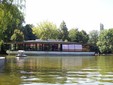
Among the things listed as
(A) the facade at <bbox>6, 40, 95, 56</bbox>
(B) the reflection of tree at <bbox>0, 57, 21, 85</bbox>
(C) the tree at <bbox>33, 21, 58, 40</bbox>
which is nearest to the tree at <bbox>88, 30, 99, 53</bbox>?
(A) the facade at <bbox>6, 40, 95, 56</bbox>

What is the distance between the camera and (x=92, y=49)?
8538 centimetres

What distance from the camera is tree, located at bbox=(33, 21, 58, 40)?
8819 cm

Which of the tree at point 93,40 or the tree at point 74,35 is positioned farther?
the tree at point 74,35

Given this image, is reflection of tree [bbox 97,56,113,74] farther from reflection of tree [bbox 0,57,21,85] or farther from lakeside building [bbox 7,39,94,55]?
lakeside building [bbox 7,39,94,55]

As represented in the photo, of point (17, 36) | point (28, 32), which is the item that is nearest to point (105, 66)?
point (17, 36)

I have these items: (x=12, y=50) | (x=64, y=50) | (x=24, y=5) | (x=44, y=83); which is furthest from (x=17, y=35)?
(x=44, y=83)

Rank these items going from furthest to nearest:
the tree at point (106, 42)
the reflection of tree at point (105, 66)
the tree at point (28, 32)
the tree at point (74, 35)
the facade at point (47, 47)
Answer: the tree at point (74, 35)
the tree at point (28, 32)
the tree at point (106, 42)
the facade at point (47, 47)
the reflection of tree at point (105, 66)

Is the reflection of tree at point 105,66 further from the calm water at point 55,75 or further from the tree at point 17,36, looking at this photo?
the tree at point 17,36

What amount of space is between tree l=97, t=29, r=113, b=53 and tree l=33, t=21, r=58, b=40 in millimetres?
12663

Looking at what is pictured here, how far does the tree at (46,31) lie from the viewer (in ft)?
289

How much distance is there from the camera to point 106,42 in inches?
3337

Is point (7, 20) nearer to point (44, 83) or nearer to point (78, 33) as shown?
point (44, 83)

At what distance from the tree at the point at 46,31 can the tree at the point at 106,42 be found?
12663mm

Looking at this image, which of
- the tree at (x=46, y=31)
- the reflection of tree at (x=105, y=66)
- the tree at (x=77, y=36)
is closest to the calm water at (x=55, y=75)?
the reflection of tree at (x=105, y=66)
